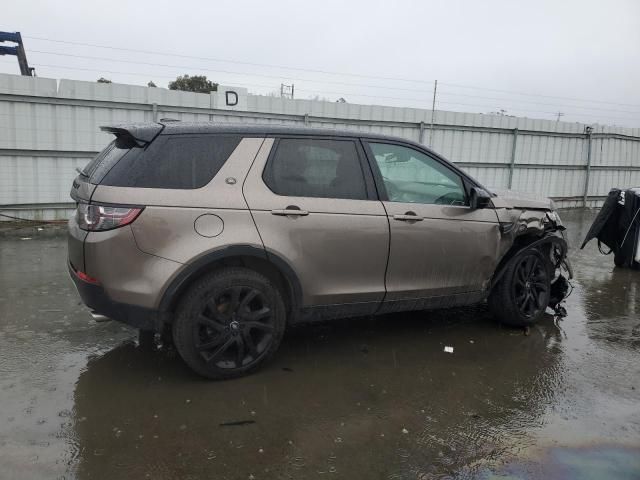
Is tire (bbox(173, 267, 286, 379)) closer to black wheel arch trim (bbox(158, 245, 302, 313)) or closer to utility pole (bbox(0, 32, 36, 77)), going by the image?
black wheel arch trim (bbox(158, 245, 302, 313))

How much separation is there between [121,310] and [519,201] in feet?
11.3

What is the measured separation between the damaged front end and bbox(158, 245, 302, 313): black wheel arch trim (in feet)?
6.80

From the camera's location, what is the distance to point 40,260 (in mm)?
6844

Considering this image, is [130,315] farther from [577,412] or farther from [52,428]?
[577,412]

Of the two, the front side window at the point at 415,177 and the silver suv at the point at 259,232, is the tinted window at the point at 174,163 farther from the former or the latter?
the front side window at the point at 415,177

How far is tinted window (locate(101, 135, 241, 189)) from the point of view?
11.2ft

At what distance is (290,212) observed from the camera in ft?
12.1

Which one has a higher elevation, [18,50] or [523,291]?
[18,50]

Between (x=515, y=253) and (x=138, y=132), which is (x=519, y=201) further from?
(x=138, y=132)

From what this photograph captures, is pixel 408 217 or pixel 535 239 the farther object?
pixel 535 239

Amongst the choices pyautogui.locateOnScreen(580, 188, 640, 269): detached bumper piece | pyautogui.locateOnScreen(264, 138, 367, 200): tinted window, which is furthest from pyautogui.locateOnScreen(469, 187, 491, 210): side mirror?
pyautogui.locateOnScreen(580, 188, 640, 269): detached bumper piece

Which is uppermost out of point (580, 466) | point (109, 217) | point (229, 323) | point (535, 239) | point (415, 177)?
point (415, 177)

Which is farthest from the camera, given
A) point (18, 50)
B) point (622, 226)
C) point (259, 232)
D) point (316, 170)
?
point (18, 50)

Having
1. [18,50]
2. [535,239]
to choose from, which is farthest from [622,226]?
[18,50]
